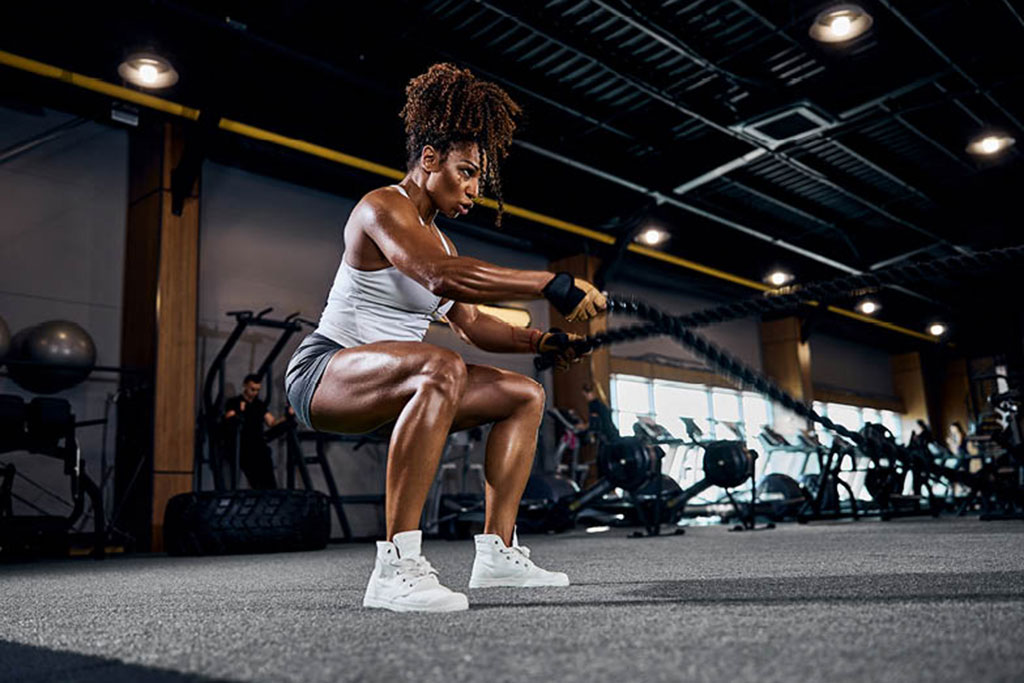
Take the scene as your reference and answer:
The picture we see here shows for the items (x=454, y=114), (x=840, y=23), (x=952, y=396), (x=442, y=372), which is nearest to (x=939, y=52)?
(x=840, y=23)

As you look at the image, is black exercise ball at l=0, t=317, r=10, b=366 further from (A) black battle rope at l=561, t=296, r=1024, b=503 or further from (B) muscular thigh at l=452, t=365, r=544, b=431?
(A) black battle rope at l=561, t=296, r=1024, b=503

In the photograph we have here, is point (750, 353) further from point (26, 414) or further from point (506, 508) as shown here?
point (506, 508)

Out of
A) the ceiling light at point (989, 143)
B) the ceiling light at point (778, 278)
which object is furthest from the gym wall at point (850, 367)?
the ceiling light at point (989, 143)

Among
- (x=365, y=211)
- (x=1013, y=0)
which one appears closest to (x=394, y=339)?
(x=365, y=211)

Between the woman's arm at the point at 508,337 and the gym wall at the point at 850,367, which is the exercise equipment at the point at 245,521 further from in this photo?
the gym wall at the point at 850,367

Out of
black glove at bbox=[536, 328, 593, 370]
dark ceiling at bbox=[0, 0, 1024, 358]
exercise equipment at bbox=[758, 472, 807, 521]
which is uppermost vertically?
dark ceiling at bbox=[0, 0, 1024, 358]

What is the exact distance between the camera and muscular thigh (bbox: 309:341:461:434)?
1811 millimetres

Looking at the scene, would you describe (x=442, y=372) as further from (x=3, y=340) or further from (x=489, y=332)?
(x=3, y=340)

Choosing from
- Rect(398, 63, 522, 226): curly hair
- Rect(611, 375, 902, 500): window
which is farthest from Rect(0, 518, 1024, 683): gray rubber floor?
Rect(611, 375, 902, 500): window

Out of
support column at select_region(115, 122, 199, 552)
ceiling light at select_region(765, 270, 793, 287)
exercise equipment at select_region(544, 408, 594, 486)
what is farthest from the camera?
ceiling light at select_region(765, 270, 793, 287)

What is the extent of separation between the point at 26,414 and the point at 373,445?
3704mm

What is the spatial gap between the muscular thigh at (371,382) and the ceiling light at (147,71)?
14.6 feet

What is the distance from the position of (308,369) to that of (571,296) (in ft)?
2.27

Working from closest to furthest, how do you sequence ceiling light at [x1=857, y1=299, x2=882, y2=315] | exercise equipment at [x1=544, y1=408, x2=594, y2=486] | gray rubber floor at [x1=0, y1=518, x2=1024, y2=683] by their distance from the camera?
gray rubber floor at [x1=0, y1=518, x2=1024, y2=683], exercise equipment at [x1=544, y1=408, x2=594, y2=486], ceiling light at [x1=857, y1=299, x2=882, y2=315]
